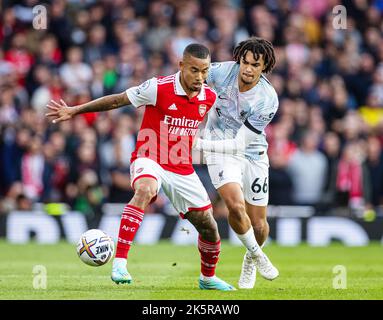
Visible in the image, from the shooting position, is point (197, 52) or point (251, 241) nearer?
point (197, 52)

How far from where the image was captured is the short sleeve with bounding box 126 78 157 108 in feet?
33.7

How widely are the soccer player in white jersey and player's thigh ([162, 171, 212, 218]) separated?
1.50 feet

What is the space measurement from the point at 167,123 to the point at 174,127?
0.08m

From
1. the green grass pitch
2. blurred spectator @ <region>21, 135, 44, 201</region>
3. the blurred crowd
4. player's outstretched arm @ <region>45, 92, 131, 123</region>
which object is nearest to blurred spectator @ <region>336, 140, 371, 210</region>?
the blurred crowd

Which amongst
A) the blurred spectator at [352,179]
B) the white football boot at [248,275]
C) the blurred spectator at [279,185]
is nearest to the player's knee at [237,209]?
the white football boot at [248,275]

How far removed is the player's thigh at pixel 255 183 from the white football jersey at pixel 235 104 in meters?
0.20

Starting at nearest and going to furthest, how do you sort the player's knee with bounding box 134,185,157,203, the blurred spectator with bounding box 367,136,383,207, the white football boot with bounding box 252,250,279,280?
the player's knee with bounding box 134,185,157,203
the white football boot with bounding box 252,250,279,280
the blurred spectator with bounding box 367,136,383,207

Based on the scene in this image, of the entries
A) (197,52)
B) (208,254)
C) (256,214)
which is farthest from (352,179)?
(197,52)

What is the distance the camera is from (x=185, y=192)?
10305 mm

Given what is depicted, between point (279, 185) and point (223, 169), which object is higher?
point (279, 185)

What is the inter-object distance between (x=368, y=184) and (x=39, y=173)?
612 cm

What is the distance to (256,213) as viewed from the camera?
11.5 metres

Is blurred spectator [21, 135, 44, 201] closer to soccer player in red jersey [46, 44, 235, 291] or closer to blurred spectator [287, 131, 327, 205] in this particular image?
blurred spectator [287, 131, 327, 205]

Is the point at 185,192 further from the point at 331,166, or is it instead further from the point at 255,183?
the point at 331,166
